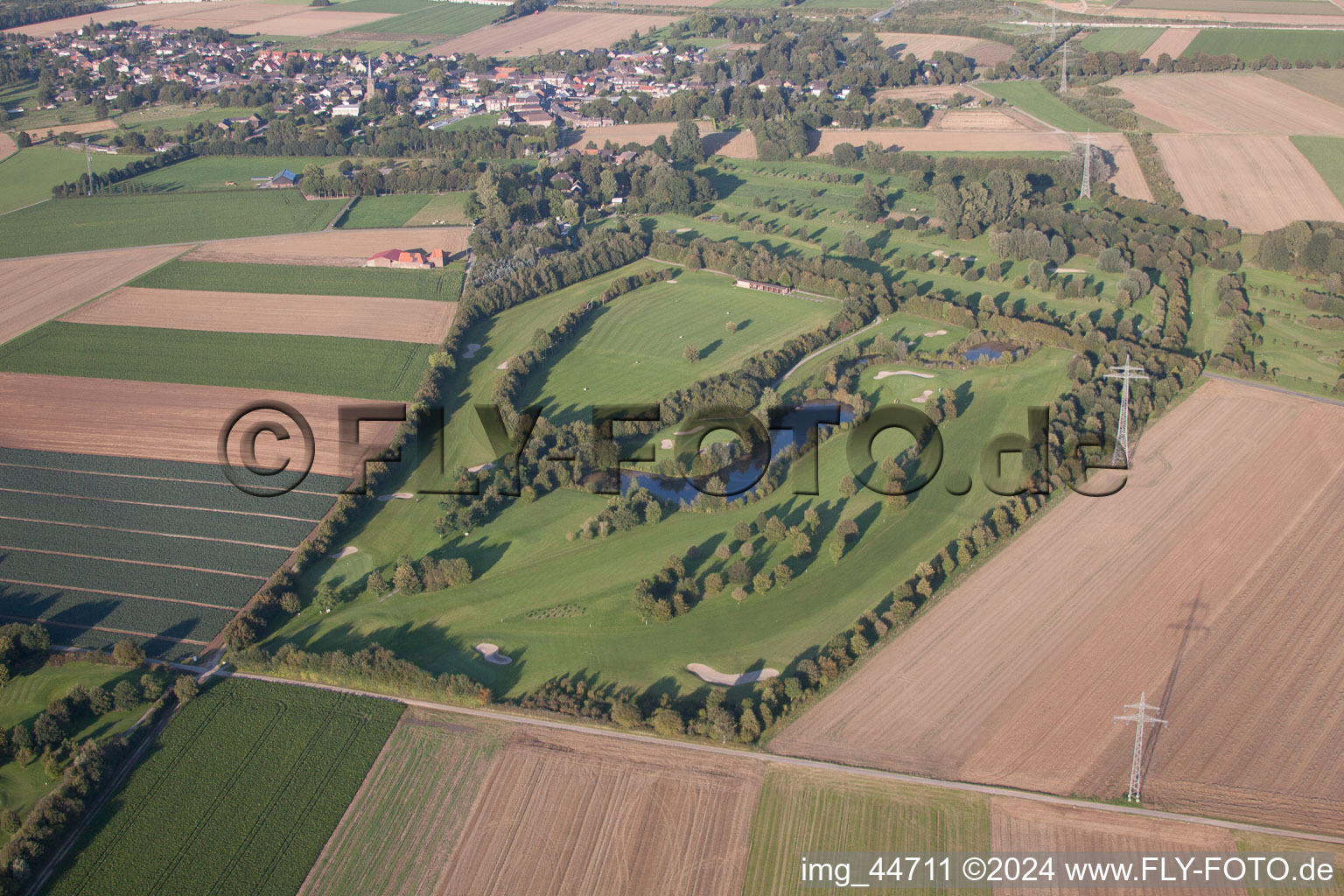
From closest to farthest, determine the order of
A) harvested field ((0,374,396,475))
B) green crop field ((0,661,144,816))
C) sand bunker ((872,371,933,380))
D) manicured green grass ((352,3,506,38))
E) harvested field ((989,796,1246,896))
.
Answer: harvested field ((989,796,1246,896)), green crop field ((0,661,144,816)), harvested field ((0,374,396,475)), sand bunker ((872,371,933,380)), manicured green grass ((352,3,506,38))

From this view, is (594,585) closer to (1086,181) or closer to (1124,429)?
(1124,429)

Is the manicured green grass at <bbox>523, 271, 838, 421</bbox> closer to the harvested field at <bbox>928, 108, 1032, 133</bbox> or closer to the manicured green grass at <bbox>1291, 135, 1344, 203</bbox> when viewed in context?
the harvested field at <bbox>928, 108, 1032, 133</bbox>

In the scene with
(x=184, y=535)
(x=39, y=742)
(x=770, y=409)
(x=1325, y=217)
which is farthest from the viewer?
(x=1325, y=217)

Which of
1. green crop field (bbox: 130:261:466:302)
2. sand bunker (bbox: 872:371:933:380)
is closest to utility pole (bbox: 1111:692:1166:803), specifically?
sand bunker (bbox: 872:371:933:380)

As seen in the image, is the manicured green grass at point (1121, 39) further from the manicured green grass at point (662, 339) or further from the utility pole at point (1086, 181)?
the manicured green grass at point (662, 339)

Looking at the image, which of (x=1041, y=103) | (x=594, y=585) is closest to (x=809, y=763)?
(x=594, y=585)

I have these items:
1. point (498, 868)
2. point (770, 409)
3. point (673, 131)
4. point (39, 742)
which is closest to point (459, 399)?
point (770, 409)

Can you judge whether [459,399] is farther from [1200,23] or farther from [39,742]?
[1200,23]
